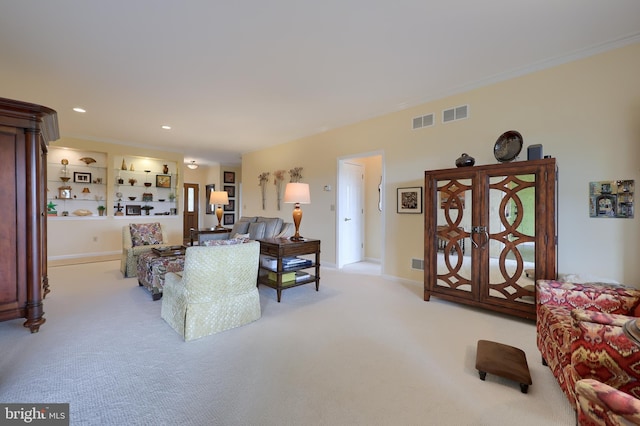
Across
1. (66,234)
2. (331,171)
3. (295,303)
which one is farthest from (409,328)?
(66,234)

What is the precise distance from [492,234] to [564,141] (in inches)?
49.5

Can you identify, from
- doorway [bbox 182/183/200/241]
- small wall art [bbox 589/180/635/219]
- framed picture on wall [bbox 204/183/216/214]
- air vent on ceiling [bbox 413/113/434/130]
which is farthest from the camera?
framed picture on wall [bbox 204/183/216/214]

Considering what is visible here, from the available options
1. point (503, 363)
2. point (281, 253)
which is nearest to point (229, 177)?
point (281, 253)

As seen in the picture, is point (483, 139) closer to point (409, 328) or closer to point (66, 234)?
point (409, 328)

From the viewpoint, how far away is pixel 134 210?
711 centimetres

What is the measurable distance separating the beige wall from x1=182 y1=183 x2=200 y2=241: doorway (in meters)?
7.88

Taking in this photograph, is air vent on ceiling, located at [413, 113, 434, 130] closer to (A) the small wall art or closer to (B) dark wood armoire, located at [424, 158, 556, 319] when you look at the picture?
(B) dark wood armoire, located at [424, 158, 556, 319]

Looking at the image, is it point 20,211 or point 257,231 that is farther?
point 257,231

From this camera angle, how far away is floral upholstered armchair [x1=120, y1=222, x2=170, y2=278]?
4.39m

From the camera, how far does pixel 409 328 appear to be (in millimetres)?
2686

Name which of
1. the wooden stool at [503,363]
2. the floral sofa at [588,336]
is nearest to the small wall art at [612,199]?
the floral sofa at [588,336]

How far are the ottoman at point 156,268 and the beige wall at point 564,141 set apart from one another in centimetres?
307

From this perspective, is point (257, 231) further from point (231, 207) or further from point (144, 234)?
point (231, 207)

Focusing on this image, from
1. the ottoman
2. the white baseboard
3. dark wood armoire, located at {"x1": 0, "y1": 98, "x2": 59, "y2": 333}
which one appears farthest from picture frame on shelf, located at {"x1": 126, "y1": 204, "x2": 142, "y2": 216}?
dark wood armoire, located at {"x1": 0, "y1": 98, "x2": 59, "y2": 333}
